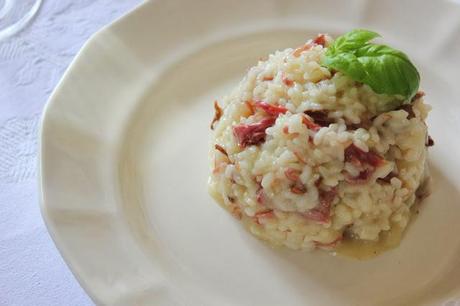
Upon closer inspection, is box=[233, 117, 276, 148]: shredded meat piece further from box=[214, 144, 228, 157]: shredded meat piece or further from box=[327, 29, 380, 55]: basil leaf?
box=[327, 29, 380, 55]: basil leaf

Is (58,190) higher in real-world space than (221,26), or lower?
lower

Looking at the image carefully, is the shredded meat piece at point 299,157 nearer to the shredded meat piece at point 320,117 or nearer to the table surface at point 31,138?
the shredded meat piece at point 320,117

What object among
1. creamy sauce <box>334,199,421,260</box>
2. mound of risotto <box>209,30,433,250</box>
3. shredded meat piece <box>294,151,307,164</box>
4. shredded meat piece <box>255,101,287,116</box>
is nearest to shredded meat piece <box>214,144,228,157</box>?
mound of risotto <box>209,30,433,250</box>

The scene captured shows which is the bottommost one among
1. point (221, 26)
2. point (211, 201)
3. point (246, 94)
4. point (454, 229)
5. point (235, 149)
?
point (454, 229)

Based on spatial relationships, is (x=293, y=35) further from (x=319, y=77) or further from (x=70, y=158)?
(x=70, y=158)

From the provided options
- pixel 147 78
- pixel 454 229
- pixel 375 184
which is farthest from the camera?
pixel 147 78

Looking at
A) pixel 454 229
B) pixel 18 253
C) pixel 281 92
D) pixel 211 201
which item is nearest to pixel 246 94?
pixel 281 92

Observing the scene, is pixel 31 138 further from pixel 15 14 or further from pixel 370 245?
pixel 370 245
